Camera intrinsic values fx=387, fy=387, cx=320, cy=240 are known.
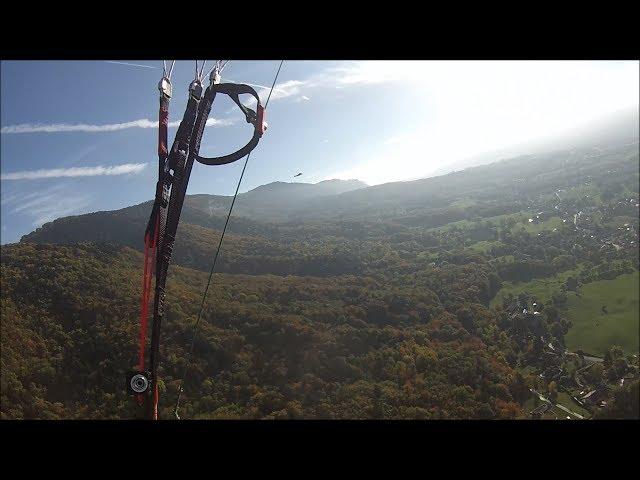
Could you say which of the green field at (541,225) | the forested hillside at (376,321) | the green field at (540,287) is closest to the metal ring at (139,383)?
the forested hillside at (376,321)

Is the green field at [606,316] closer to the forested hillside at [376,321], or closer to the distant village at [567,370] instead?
the forested hillside at [376,321]

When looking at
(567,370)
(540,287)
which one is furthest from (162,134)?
(540,287)

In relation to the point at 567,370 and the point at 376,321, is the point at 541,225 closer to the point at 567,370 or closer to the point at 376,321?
the point at 376,321

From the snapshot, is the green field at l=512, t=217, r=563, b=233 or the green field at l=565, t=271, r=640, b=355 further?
the green field at l=512, t=217, r=563, b=233

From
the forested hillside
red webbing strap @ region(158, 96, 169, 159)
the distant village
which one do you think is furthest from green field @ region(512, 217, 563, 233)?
red webbing strap @ region(158, 96, 169, 159)

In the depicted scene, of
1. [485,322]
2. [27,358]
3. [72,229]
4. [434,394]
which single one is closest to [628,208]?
[485,322]

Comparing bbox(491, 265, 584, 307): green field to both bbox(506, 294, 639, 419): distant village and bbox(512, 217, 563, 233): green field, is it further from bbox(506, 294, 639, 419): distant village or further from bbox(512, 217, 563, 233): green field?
bbox(512, 217, 563, 233): green field
